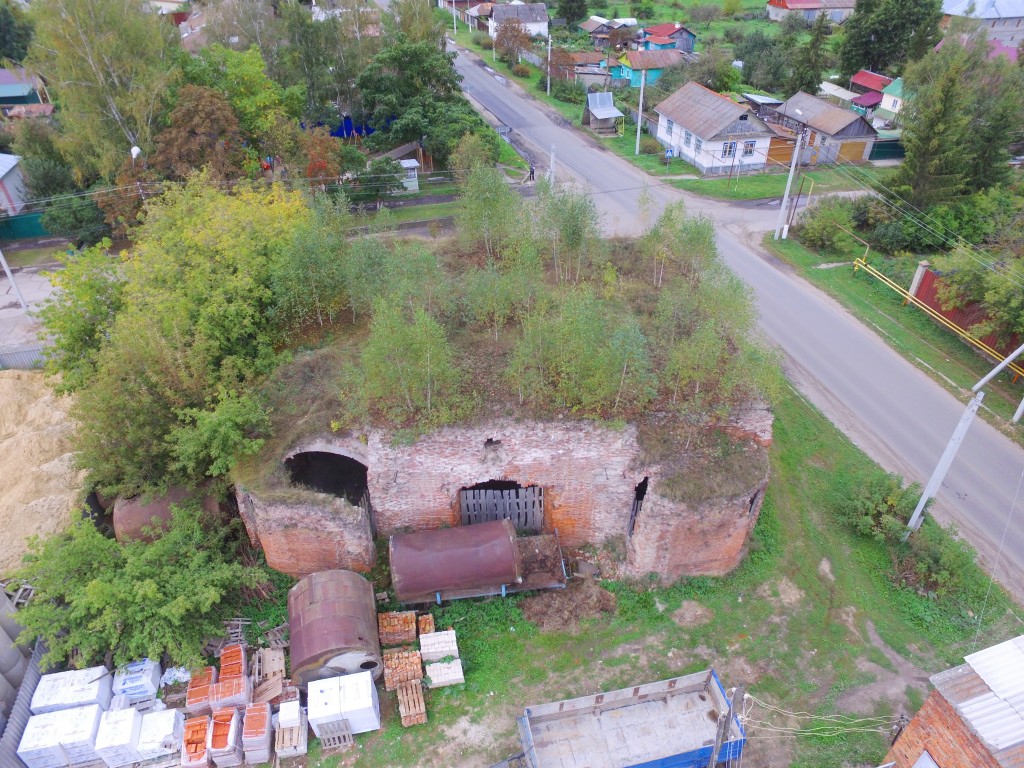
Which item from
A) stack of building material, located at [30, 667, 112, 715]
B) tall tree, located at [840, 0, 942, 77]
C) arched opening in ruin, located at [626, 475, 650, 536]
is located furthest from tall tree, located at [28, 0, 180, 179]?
tall tree, located at [840, 0, 942, 77]

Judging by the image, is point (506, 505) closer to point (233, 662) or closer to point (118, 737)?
point (233, 662)

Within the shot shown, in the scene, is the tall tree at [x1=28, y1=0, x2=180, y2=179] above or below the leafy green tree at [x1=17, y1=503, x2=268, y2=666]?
above

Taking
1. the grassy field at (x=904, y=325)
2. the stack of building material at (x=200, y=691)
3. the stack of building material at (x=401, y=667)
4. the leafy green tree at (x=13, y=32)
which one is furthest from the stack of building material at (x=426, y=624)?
the leafy green tree at (x=13, y=32)

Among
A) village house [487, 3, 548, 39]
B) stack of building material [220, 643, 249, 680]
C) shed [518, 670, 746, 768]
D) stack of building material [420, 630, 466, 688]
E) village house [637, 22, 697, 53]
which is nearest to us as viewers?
shed [518, 670, 746, 768]

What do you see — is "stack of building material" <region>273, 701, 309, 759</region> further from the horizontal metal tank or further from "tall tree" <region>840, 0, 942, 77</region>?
"tall tree" <region>840, 0, 942, 77</region>

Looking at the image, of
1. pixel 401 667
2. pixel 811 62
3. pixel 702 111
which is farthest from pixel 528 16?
pixel 401 667

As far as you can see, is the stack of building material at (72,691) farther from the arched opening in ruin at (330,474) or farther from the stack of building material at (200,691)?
the arched opening in ruin at (330,474)

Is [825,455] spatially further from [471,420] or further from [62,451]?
[62,451]
